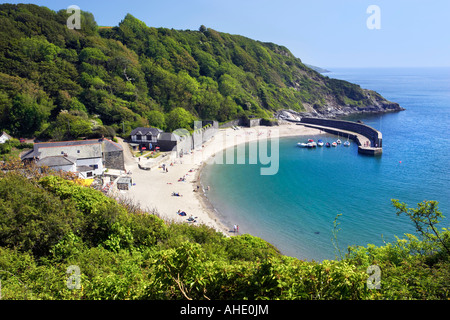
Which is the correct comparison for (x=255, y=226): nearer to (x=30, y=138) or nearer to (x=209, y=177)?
(x=209, y=177)

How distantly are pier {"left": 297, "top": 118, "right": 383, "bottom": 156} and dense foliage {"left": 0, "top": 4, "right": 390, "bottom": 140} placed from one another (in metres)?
14.5

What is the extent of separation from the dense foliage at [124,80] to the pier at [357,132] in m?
14.5

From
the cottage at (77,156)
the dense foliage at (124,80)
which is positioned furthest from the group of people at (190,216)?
the dense foliage at (124,80)

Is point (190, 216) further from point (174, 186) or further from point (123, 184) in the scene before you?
point (123, 184)

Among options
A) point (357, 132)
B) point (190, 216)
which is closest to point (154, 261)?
point (190, 216)

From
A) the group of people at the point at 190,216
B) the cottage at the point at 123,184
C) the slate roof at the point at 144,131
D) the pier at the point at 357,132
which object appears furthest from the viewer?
the pier at the point at 357,132

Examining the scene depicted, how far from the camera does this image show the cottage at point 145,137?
46.8 metres

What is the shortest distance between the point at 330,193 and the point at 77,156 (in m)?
31.1

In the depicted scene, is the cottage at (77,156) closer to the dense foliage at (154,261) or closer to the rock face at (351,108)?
the dense foliage at (154,261)

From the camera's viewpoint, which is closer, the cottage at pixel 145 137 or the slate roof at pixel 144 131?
the cottage at pixel 145 137

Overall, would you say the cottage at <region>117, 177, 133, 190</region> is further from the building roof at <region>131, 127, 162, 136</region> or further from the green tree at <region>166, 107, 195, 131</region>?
the green tree at <region>166, 107, 195, 131</region>

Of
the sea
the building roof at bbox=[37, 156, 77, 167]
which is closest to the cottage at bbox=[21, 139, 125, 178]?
the building roof at bbox=[37, 156, 77, 167]

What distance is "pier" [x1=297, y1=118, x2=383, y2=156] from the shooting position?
176 ft
